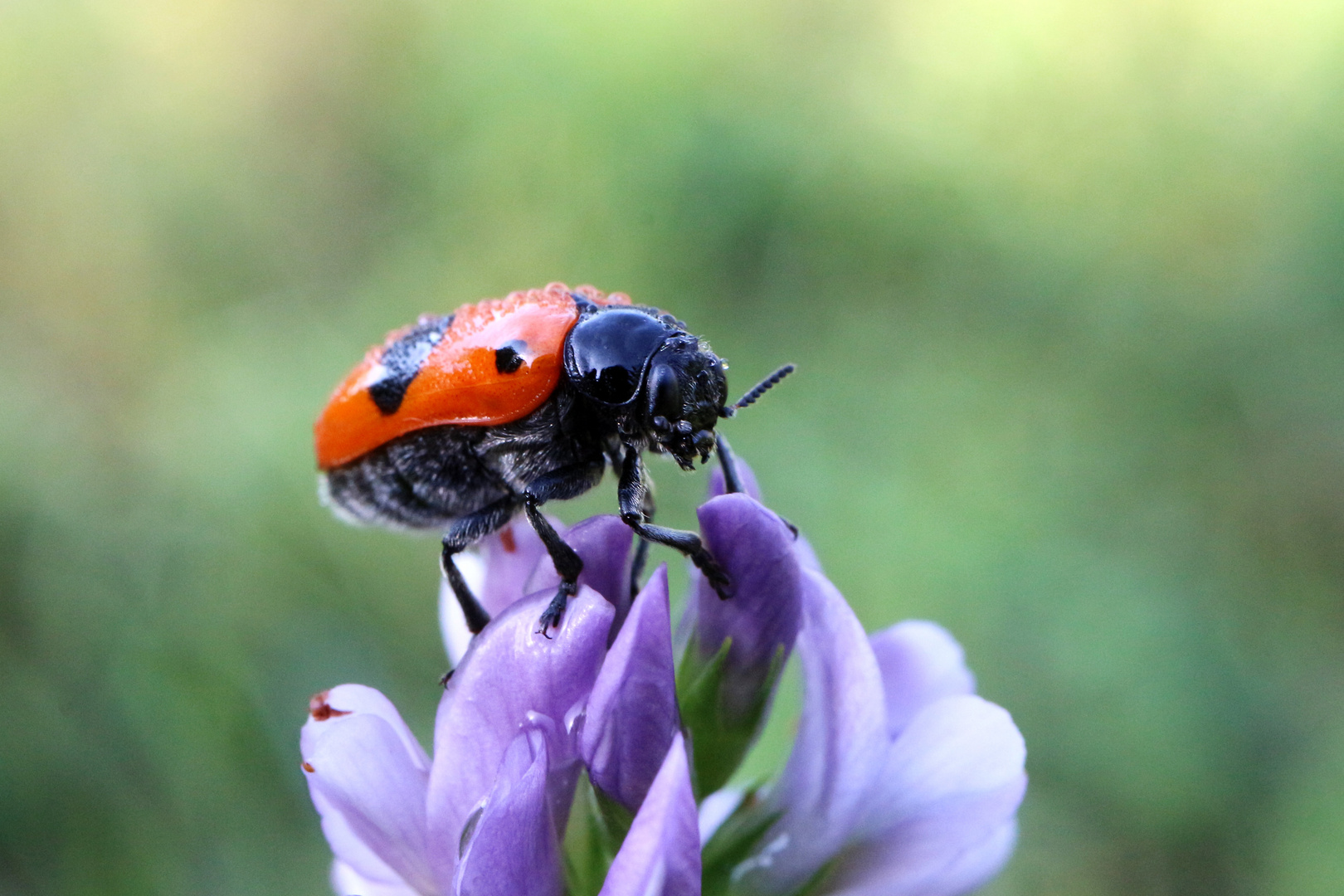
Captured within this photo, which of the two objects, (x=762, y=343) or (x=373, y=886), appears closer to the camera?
(x=373, y=886)

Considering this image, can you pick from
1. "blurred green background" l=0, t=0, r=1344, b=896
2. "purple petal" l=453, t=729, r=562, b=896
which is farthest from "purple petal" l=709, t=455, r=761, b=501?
"blurred green background" l=0, t=0, r=1344, b=896

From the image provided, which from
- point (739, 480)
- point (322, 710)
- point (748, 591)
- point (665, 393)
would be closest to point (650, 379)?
point (665, 393)

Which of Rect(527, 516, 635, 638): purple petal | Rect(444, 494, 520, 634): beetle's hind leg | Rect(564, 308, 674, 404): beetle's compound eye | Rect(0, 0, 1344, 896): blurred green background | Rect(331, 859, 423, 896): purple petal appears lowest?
Rect(331, 859, 423, 896): purple petal

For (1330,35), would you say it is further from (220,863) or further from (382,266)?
(220,863)

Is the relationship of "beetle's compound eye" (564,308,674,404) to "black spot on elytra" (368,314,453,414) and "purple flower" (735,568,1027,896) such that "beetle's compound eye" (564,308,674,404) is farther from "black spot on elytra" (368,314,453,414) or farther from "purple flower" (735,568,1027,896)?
"purple flower" (735,568,1027,896)

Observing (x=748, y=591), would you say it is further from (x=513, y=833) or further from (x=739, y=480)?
(x=513, y=833)

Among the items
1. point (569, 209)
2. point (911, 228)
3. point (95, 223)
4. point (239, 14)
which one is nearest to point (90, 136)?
point (95, 223)

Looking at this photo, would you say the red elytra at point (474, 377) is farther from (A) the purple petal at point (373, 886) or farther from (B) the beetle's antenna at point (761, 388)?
(A) the purple petal at point (373, 886)
